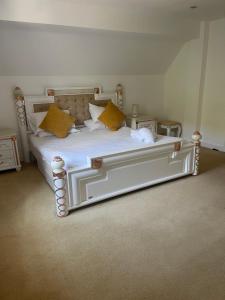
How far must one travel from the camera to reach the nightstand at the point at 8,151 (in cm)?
346

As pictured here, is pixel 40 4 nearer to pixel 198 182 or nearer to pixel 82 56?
pixel 82 56

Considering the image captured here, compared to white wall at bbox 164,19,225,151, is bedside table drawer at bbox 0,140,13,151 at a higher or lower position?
lower

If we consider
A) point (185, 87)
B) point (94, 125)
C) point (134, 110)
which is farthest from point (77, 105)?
point (185, 87)

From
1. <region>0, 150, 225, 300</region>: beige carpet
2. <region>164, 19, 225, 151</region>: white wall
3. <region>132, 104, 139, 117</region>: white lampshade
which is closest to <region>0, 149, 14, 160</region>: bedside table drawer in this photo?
<region>0, 150, 225, 300</region>: beige carpet

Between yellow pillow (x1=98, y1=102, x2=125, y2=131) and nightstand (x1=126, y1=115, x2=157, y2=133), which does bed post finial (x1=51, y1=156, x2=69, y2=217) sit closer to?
yellow pillow (x1=98, y1=102, x2=125, y2=131)

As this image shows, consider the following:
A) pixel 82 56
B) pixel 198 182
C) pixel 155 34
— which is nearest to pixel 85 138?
pixel 82 56

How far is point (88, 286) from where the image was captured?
5.47 feet

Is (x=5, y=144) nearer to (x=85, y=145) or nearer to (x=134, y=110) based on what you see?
(x=85, y=145)

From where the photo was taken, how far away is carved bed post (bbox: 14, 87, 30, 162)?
148 inches

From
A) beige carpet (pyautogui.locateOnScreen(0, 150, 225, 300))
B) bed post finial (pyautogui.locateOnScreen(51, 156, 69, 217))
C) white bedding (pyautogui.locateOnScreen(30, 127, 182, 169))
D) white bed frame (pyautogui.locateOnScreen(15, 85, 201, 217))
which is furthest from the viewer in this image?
white bedding (pyautogui.locateOnScreen(30, 127, 182, 169))

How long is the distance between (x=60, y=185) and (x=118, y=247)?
82cm

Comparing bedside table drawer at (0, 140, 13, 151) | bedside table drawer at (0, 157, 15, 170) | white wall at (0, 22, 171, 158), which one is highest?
white wall at (0, 22, 171, 158)

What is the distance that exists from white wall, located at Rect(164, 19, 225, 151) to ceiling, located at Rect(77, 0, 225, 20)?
522mm

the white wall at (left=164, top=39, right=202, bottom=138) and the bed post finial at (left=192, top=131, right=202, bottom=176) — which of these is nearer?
the bed post finial at (left=192, top=131, right=202, bottom=176)
